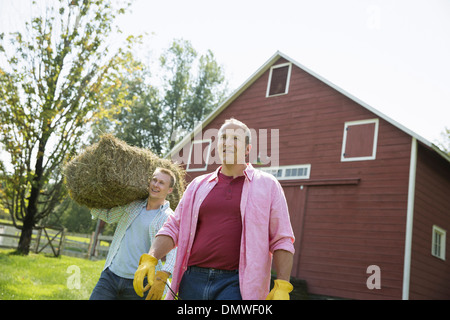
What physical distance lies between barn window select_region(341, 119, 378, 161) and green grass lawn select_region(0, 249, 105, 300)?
24.3 ft

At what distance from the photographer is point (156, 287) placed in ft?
8.06

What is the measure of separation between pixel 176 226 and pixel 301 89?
40.1ft

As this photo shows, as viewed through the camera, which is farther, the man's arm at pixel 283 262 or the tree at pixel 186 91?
the tree at pixel 186 91

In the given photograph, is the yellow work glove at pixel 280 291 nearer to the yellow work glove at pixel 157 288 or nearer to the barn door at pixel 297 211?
the yellow work glove at pixel 157 288

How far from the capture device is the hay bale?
4090 mm

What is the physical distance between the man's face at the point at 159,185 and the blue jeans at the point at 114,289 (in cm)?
78

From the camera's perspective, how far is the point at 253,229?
2.36 metres

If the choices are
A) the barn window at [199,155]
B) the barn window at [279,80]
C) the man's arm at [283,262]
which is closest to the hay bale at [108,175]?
the man's arm at [283,262]

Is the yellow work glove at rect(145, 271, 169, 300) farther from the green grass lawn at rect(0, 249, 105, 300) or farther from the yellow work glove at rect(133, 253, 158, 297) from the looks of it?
the green grass lawn at rect(0, 249, 105, 300)

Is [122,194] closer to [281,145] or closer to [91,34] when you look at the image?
[91,34]

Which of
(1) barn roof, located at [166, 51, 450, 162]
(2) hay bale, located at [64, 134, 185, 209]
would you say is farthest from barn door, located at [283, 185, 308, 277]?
(2) hay bale, located at [64, 134, 185, 209]

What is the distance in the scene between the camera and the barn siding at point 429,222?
1136cm

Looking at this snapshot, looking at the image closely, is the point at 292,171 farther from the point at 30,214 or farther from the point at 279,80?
the point at 30,214

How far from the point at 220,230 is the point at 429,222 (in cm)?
1122
